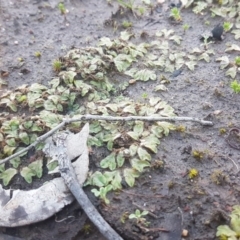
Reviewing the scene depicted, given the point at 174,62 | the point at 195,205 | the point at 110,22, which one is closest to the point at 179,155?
the point at 195,205

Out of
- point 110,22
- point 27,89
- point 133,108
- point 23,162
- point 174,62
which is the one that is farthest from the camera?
point 110,22

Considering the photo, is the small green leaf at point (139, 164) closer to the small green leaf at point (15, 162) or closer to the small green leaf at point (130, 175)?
the small green leaf at point (130, 175)

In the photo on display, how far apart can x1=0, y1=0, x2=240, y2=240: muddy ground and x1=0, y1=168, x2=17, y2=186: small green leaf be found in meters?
0.38

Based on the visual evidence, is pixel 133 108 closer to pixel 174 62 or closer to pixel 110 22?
pixel 174 62

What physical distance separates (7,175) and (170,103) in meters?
1.43

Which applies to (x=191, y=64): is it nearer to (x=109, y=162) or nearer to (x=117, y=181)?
(x=109, y=162)

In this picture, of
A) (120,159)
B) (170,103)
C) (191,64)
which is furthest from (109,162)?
(191,64)

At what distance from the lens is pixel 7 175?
303cm

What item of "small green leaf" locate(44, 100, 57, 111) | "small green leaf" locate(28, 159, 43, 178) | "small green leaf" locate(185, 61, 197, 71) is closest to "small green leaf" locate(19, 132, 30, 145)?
"small green leaf" locate(28, 159, 43, 178)

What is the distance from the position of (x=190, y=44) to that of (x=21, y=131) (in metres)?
1.88

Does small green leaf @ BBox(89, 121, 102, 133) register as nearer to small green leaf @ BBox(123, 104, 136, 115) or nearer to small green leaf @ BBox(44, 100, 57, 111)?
small green leaf @ BBox(123, 104, 136, 115)

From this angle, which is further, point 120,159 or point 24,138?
point 24,138

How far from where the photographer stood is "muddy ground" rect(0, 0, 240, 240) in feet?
8.85

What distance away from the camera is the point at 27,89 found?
3602mm
